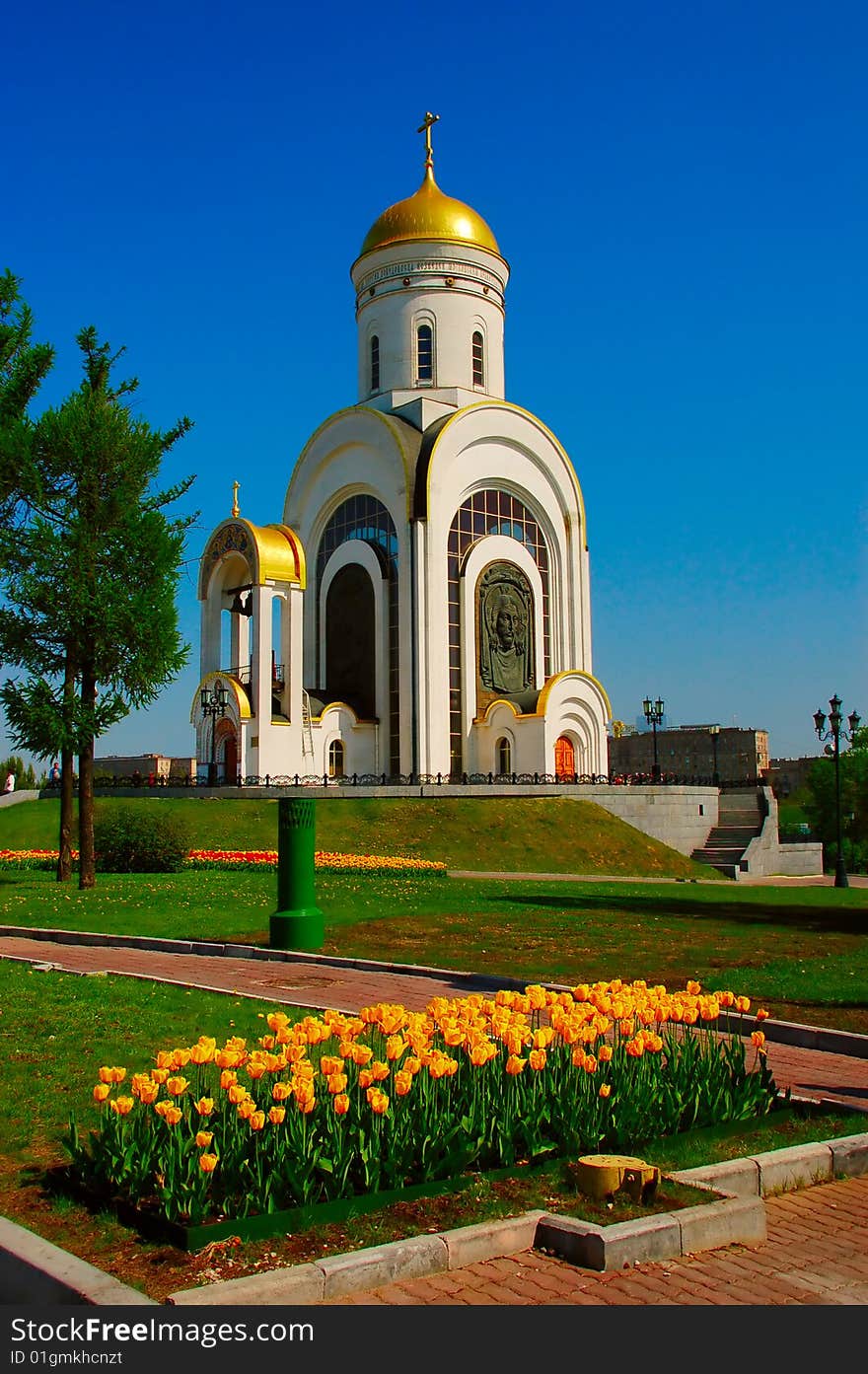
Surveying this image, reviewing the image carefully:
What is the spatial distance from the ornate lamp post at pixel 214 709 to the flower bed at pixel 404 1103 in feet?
105

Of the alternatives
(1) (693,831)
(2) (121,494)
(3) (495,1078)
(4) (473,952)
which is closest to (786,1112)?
(3) (495,1078)

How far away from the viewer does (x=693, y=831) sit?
37531 millimetres

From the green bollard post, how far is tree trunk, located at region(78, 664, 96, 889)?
6.06m

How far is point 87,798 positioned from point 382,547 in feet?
75.8

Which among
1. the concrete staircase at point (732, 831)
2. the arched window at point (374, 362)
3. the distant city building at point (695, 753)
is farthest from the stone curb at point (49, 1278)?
the distant city building at point (695, 753)

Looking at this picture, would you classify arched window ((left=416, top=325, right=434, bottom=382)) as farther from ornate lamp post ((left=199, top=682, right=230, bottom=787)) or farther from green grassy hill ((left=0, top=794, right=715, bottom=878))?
green grassy hill ((left=0, top=794, right=715, bottom=878))

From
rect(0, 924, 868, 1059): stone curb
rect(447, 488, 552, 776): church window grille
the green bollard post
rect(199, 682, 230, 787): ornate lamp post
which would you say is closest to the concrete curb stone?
rect(0, 924, 868, 1059): stone curb

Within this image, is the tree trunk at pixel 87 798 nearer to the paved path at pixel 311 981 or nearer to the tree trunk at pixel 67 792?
the tree trunk at pixel 67 792

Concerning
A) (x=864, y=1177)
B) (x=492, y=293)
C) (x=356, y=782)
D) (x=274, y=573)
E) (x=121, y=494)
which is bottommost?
(x=864, y=1177)

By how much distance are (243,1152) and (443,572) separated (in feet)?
118

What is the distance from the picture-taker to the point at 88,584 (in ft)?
65.5

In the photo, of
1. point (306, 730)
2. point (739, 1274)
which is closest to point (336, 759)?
point (306, 730)

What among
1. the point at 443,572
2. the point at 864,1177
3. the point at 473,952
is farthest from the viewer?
the point at 443,572
